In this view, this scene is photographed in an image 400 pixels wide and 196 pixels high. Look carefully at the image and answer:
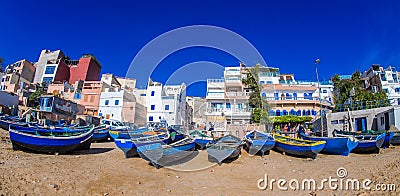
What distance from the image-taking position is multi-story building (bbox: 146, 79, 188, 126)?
31812mm

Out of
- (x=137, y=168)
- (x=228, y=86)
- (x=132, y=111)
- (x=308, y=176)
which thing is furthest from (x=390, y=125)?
(x=132, y=111)

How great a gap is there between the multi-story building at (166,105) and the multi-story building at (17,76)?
2130 cm

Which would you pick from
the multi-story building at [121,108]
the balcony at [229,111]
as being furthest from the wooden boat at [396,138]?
the multi-story building at [121,108]

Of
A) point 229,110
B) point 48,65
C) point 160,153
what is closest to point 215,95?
point 229,110

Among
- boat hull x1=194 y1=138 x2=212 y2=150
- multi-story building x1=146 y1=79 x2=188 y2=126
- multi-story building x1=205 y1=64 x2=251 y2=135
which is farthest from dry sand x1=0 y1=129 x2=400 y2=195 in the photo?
multi-story building x1=146 y1=79 x2=188 y2=126

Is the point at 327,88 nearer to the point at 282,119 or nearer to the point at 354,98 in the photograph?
the point at 354,98

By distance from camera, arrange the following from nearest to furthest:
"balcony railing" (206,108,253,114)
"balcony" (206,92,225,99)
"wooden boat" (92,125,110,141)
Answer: "wooden boat" (92,125,110,141) < "balcony railing" (206,108,253,114) < "balcony" (206,92,225,99)

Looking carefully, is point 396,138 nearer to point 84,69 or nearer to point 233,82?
point 233,82

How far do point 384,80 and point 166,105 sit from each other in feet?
110

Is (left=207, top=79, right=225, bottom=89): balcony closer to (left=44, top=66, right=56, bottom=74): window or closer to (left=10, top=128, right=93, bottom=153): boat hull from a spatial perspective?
(left=10, top=128, right=93, bottom=153): boat hull

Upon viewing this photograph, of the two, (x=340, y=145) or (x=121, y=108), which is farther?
(x=121, y=108)

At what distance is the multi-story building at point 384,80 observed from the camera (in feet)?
113

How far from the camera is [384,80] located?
35.7m

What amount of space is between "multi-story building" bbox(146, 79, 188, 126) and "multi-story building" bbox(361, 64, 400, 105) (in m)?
28.9
